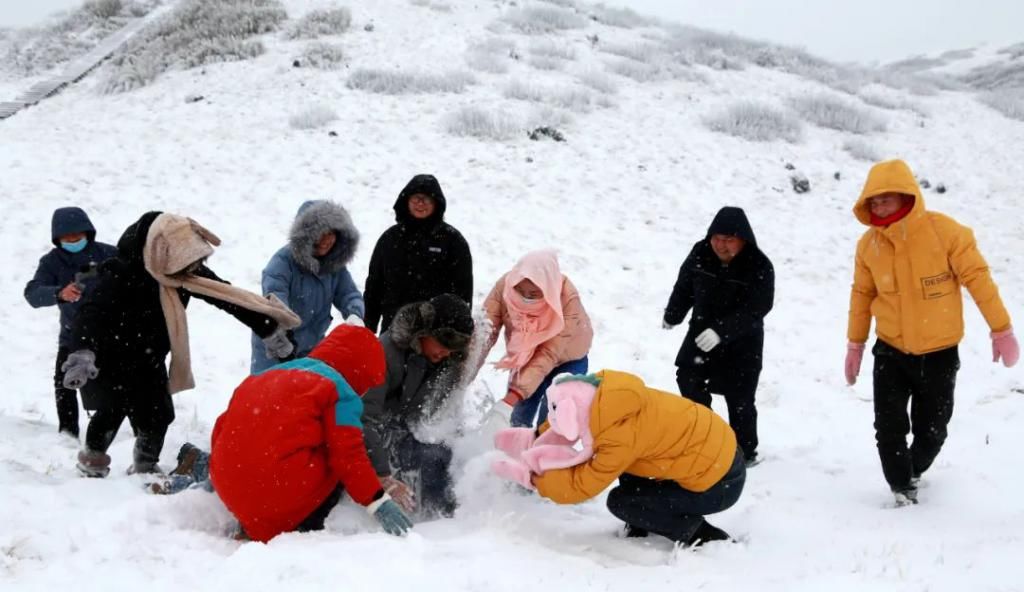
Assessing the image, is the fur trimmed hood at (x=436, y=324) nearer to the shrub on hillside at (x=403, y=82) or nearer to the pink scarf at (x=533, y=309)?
the pink scarf at (x=533, y=309)

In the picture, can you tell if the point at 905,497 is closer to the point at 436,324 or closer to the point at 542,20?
the point at 436,324

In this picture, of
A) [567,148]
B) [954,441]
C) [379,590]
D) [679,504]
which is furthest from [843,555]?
[567,148]

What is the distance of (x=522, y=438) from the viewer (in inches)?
154

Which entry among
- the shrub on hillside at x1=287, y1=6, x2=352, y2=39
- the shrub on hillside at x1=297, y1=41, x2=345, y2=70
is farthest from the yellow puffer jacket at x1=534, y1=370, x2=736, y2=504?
the shrub on hillside at x1=287, y1=6, x2=352, y2=39

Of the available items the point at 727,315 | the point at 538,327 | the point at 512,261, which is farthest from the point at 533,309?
the point at 512,261

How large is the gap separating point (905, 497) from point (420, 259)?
3.59m

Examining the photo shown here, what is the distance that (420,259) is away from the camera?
16.8ft

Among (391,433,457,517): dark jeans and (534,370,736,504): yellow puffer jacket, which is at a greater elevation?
(534,370,736,504): yellow puffer jacket

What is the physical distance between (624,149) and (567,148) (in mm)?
1144

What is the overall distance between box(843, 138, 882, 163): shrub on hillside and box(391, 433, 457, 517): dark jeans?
1260cm

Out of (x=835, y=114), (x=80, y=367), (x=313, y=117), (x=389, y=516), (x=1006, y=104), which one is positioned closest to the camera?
(x=389, y=516)

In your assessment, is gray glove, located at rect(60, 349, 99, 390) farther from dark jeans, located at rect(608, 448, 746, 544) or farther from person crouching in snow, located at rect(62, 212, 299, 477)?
dark jeans, located at rect(608, 448, 746, 544)

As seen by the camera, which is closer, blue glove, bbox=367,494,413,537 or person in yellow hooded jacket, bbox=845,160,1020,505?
blue glove, bbox=367,494,413,537

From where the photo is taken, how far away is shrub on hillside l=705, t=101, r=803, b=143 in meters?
14.2
